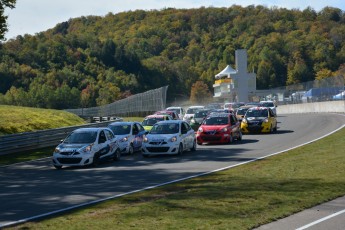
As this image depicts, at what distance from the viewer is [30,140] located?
34.8 m

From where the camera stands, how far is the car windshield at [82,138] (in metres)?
24.8

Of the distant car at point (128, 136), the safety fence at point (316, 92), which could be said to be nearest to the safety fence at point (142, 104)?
the safety fence at point (316, 92)

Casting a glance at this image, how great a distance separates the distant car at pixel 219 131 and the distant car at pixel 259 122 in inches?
198

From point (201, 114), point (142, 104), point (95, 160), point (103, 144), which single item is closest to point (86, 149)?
point (95, 160)

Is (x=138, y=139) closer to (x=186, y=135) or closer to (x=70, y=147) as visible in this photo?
(x=186, y=135)

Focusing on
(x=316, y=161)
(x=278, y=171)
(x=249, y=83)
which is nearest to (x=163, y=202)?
(x=278, y=171)

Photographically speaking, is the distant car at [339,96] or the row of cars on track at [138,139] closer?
the row of cars on track at [138,139]

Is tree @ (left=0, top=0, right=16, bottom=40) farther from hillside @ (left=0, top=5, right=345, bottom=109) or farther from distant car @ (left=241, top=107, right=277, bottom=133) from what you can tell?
hillside @ (left=0, top=5, right=345, bottom=109)

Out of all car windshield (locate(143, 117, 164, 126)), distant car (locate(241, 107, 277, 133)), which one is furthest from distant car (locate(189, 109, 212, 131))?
car windshield (locate(143, 117, 164, 126))

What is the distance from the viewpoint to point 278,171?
60.5ft

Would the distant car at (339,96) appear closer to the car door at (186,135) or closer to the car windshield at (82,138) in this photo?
the car door at (186,135)

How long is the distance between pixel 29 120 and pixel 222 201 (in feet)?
117

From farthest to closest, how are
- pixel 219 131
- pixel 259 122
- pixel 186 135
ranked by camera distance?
pixel 259 122, pixel 219 131, pixel 186 135

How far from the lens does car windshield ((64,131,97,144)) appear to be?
24772 millimetres
